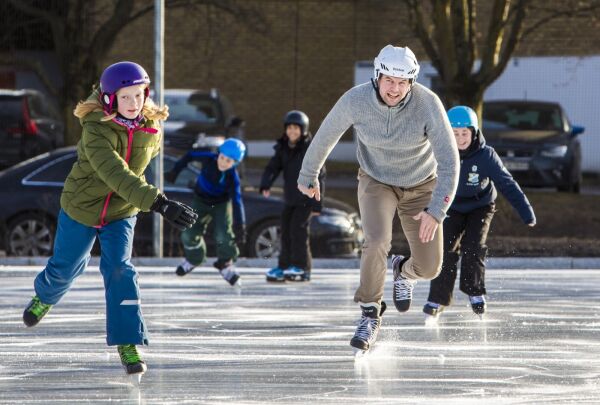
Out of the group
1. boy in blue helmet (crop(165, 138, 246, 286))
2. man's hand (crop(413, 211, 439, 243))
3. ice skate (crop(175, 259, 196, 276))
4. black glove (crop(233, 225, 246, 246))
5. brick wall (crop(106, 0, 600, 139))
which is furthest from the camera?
brick wall (crop(106, 0, 600, 139))

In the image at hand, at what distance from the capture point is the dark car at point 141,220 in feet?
54.9

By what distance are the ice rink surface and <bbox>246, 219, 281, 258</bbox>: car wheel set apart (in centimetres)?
247

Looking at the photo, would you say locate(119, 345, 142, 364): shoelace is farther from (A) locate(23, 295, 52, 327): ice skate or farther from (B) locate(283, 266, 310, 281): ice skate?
(B) locate(283, 266, 310, 281): ice skate

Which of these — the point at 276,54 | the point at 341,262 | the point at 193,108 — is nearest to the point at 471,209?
the point at 341,262

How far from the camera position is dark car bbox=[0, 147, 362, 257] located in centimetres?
1672

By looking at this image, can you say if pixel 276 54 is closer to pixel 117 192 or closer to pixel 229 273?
pixel 229 273

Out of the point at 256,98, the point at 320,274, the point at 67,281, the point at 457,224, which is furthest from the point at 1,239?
the point at 256,98

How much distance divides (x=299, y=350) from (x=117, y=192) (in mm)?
2002

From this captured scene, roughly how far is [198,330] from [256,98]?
27324 mm

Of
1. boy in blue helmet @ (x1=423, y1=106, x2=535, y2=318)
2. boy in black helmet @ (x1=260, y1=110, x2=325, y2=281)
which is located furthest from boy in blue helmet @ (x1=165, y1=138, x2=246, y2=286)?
boy in blue helmet @ (x1=423, y1=106, x2=535, y2=318)

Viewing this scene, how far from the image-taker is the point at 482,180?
37.3 feet

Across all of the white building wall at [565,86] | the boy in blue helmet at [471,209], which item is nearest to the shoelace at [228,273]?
the boy in blue helmet at [471,209]

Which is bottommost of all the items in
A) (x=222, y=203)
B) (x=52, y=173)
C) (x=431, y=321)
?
(x=52, y=173)

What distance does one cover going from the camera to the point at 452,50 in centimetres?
2172
